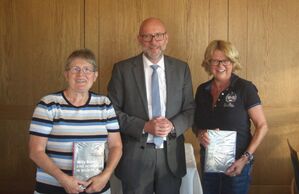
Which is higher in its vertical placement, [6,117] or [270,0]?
[270,0]

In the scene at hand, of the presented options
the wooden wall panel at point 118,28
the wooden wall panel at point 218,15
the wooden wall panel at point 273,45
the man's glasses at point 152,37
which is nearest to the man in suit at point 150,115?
the man's glasses at point 152,37

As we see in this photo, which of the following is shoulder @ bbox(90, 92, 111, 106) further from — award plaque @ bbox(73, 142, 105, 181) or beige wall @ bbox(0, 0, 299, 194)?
beige wall @ bbox(0, 0, 299, 194)

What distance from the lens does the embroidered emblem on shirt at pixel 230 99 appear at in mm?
2346

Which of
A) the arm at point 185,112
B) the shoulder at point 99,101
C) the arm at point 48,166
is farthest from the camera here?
the arm at point 185,112

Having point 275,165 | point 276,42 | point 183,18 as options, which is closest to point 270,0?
point 276,42

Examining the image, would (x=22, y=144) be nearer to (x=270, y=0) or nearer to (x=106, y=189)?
(x=106, y=189)

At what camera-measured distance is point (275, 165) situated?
12.1ft

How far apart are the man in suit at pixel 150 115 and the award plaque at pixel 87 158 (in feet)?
1.37

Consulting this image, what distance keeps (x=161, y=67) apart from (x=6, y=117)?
2014 mm

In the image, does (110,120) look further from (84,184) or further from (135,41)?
(135,41)

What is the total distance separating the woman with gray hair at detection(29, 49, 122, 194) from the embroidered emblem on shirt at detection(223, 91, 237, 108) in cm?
81

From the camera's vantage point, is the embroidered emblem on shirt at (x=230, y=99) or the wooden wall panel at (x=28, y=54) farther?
the wooden wall panel at (x=28, y=54)

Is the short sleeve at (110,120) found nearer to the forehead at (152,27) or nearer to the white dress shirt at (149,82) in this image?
the white dress shirt at (149,82)

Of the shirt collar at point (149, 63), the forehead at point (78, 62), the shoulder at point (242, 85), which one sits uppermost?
the shirt collar at point (149, 63)
